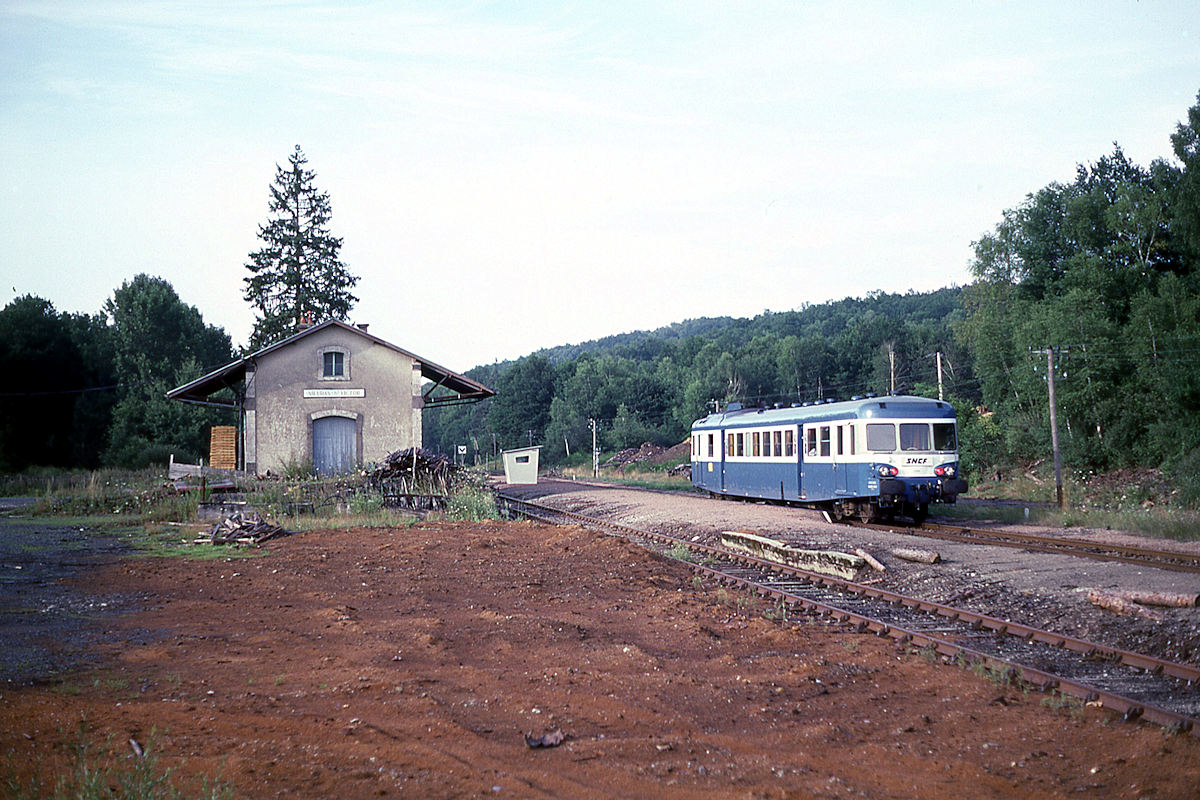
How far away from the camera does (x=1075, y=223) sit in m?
47.9

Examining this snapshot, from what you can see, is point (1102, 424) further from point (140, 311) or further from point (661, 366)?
point (661, 366)

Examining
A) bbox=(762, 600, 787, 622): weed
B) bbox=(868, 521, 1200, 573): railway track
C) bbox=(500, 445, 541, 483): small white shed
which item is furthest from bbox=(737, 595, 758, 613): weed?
bbox=(500, 445, 541, 483): small white shed

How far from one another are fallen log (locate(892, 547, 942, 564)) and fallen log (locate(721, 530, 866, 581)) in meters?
1.11

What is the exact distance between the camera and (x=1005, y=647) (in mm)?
8977

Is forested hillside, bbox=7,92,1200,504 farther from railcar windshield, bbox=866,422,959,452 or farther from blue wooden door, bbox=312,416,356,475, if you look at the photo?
blue wooden door, bbox=312,416,356,475

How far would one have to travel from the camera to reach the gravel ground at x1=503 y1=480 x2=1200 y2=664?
9570 mm

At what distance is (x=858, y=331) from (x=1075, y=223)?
48.0 metres

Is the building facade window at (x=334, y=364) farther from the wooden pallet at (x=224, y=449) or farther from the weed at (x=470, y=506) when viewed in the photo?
the wooden pallet at (x=224, y=449)

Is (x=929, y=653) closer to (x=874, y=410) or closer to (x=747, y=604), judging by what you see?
(x=747, y=604)

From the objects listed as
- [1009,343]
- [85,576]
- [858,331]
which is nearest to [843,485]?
[85,576]

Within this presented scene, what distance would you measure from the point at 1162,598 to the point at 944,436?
1136 centimetres

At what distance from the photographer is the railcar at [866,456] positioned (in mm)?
20766

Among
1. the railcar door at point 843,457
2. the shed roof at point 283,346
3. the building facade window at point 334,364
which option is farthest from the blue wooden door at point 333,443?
the railcar door at point 843,457

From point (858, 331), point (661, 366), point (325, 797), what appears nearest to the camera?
point (325, 797)
